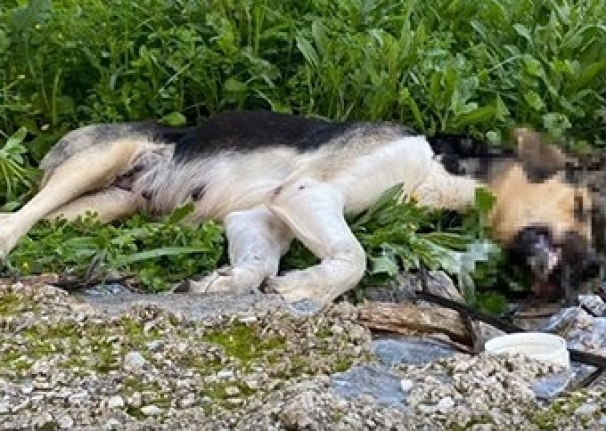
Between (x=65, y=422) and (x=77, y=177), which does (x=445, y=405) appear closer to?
(x=65, y=422)

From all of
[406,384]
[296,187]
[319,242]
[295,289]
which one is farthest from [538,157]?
[406,384]

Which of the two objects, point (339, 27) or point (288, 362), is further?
point (339, 27)

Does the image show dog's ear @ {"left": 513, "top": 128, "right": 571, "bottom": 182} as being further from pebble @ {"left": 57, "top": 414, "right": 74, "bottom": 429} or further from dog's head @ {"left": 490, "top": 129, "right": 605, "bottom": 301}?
pebble @ {"left": 57, "top": 414, "right": 74, "bottom": 429}

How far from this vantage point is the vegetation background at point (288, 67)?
673 cm

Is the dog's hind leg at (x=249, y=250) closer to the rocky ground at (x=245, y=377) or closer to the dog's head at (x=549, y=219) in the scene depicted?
the rocky ground at (x=245, y=377)

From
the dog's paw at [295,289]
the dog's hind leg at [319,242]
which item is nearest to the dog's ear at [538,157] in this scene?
the dog's hind leg at [319,242]

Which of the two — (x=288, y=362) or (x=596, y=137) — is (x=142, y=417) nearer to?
(x=288, y=362)

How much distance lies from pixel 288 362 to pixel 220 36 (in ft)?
11.4

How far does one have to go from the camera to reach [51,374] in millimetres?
3693

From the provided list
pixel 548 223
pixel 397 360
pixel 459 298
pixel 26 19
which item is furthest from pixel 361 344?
pixel 26 19

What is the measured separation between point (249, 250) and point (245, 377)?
1734 mm

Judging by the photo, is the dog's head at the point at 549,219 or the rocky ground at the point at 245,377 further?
the dog's head at the point at 549,219

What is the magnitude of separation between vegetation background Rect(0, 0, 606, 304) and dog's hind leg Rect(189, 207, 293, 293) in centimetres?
117

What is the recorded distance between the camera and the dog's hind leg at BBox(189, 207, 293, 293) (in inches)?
197
